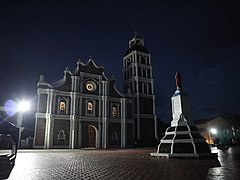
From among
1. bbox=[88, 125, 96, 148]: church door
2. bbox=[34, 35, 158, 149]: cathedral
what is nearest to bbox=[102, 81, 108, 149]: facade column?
bbox=[34, 35, 158, 149]: cathedral

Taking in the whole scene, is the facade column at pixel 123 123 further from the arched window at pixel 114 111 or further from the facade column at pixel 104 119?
the facade column at pixel 104 119

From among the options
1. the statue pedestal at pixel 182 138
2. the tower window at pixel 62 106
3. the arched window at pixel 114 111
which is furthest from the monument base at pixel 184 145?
the arched window at pixel 114 111

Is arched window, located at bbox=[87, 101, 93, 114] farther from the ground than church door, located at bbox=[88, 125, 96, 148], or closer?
farther from the ground

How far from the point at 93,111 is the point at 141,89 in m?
12.1

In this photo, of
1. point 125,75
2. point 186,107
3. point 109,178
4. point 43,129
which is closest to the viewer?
point 109,178

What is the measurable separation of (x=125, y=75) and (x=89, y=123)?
54.6ft

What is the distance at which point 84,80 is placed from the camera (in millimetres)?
34656

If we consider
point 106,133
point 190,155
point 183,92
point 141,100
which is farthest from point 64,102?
point 190,155

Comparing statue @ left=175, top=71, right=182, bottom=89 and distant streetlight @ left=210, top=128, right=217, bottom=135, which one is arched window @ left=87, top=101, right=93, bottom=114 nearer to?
statue @ left=175, top=71, right=182, bottom=89

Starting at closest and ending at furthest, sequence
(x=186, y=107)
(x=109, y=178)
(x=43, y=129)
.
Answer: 1. (x=109, y=178)
2. (x=186, y=107)
3. (x=43, y=129)

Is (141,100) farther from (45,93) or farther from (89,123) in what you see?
(45,93)

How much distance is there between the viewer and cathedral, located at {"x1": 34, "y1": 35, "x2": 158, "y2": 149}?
30172 millimetres

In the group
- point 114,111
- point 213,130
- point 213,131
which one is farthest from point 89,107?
point 213,131

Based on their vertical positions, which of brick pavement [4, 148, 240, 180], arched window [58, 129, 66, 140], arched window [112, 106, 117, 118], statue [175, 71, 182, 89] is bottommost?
brick pavement [4, 148, 240, 180]
